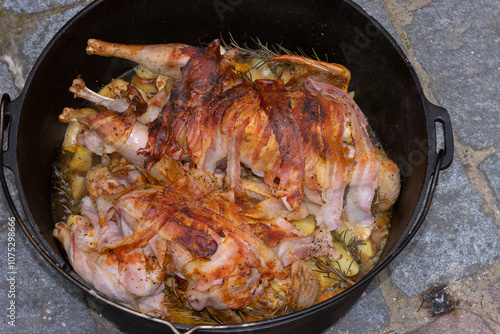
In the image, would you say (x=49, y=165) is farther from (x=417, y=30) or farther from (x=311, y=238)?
(x=417, y=30)

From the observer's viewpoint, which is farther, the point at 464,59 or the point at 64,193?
the point at 464,59

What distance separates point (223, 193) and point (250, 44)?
1.23m

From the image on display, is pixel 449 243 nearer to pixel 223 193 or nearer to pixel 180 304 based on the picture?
pixel 223 193

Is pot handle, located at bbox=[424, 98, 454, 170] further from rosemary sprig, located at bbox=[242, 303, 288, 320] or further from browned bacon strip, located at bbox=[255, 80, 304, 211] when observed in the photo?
rosemary sprig, located at bbox=[242, 303, 288, 320]

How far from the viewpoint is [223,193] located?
2.55m

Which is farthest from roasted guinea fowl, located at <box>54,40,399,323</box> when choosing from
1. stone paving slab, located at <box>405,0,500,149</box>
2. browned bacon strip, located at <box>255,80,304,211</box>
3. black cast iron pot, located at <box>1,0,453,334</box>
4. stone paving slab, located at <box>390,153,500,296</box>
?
stone paving slab, located at <box>405,0,500,149</box>

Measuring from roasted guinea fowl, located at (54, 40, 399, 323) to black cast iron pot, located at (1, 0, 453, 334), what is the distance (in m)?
0.15

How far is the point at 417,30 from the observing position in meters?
3.82

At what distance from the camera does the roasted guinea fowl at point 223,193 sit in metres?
2.39

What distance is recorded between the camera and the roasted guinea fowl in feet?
7.83

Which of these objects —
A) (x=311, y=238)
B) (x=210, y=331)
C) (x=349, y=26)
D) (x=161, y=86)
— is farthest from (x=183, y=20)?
(x=210, y=331)

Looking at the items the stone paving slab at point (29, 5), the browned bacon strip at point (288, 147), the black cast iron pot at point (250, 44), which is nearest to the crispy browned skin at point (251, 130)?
the browned bacon strip at point (288, 147)

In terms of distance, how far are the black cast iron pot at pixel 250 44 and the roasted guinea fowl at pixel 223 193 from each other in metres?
0.15

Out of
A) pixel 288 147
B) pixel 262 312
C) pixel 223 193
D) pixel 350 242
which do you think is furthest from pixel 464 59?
pixel 262 312
